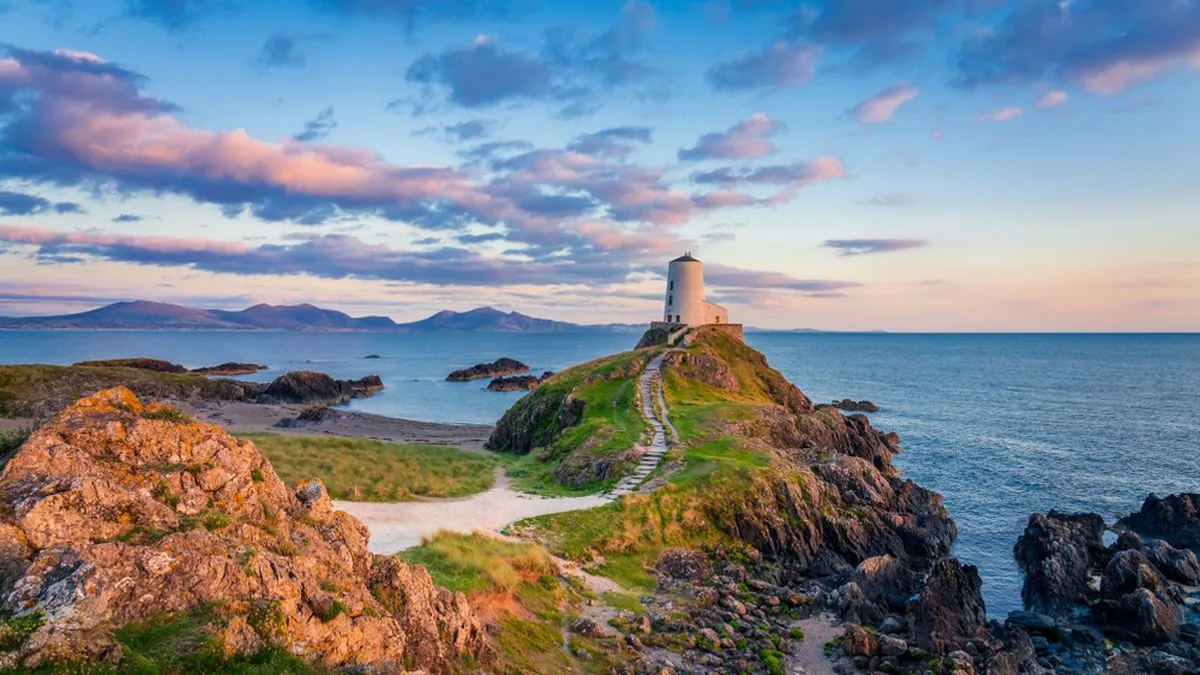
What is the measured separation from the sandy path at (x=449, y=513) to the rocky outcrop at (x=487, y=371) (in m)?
116

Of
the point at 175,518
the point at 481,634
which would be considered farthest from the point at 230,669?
the point at 481,634

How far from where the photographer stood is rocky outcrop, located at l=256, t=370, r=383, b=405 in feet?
341

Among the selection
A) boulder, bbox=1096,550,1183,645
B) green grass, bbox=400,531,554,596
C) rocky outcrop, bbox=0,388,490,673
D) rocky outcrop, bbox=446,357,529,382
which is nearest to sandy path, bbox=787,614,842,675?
green grass, bbox=400,531,554,596

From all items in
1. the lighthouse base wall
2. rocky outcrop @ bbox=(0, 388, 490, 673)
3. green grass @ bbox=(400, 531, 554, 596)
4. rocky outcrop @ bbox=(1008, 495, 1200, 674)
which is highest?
the lighthouse base wall

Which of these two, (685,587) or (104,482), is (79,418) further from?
(685,587)

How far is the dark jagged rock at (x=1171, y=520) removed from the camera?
40.8m

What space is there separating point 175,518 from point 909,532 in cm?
3647

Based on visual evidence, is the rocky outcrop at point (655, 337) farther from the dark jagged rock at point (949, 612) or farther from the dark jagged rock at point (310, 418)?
the dark jagged rock at point (949, 612)

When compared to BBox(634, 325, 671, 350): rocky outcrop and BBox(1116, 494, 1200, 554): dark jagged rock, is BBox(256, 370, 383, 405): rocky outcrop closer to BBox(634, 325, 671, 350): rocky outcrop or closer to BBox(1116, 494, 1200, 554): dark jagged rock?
BBox(634, 325, 671, 350): rocky outcrop

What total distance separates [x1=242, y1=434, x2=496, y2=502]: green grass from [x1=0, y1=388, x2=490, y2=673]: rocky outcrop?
1798 centimetres

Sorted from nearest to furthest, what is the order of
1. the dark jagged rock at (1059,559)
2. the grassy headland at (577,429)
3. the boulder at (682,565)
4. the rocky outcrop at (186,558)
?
the rocky outcrop at (186,558), the boulder at (682,565), the dark jagged rock at (1059,559), the grassy headland at (577,429)

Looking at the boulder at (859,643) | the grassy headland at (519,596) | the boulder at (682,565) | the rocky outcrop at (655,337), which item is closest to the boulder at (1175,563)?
the boulder at (859,643)

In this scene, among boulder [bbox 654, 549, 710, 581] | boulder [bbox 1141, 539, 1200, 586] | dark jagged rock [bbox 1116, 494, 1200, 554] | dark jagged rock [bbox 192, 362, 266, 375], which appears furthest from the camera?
dark jagged rock [bbox 192, 362, 266, 375]

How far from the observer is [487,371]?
159125 mm
